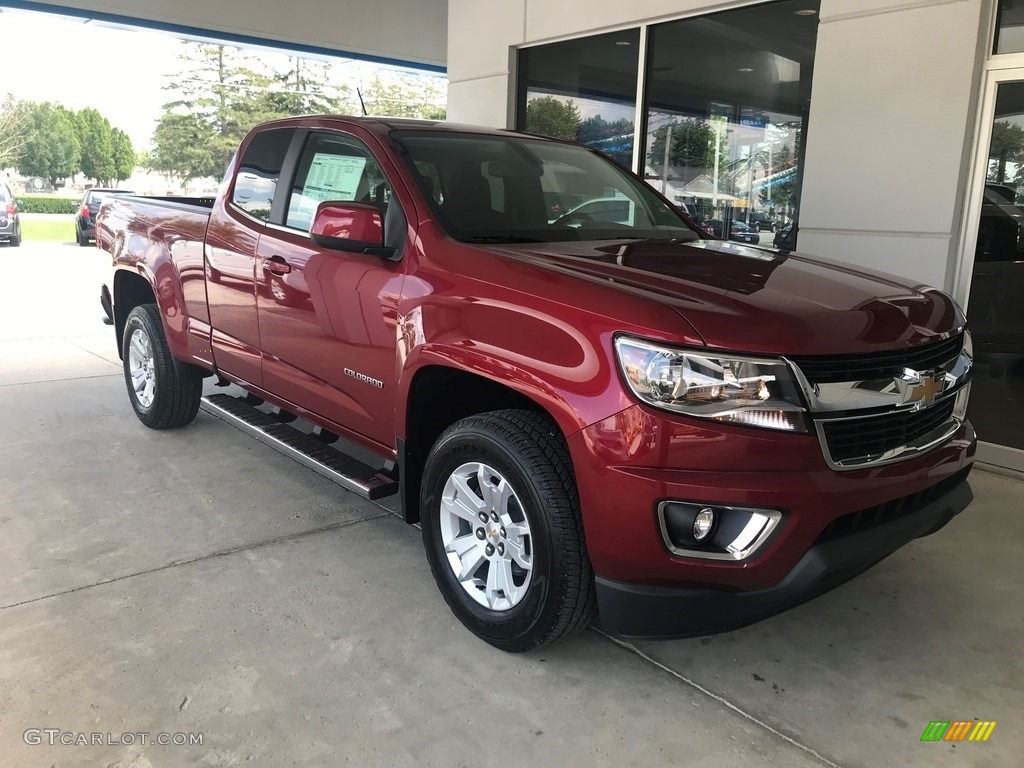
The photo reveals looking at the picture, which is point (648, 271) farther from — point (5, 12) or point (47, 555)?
point (5, 12)

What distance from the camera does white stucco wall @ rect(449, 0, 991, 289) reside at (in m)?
4.77

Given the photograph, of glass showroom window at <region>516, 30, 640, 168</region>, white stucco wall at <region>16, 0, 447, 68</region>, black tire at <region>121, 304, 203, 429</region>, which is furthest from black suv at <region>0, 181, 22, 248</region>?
black tire at <region>121, 304, 203, 429</region>

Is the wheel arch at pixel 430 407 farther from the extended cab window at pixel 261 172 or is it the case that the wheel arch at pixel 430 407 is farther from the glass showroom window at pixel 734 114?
the glass showroom window at pixel 734 114

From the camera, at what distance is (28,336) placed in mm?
8516

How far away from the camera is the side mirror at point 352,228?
3039mm

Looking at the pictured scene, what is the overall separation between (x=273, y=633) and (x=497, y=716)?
3.09ft

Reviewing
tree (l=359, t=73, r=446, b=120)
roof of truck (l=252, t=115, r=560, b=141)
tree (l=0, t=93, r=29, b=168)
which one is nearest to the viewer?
roof of truck (l=252, t=115, r=560, b=141)

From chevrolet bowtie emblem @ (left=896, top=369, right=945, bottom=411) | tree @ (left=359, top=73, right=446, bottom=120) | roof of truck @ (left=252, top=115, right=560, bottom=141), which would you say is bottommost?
chevrolet bowtie emblem @ (left=896, top=369, right=945, bottom=411)

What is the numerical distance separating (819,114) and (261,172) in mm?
3741

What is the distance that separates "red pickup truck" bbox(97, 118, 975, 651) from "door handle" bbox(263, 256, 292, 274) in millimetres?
20

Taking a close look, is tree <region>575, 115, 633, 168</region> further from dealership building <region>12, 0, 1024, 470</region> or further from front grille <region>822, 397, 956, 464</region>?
front grille <region>822, 397, 956, 464</region>

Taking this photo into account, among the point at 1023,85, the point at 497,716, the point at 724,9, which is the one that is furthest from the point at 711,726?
the point at 724,9

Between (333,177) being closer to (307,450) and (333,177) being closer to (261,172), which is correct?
(261,172)

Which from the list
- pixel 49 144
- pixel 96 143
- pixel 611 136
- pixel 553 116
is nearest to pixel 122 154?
pixel 96 143
